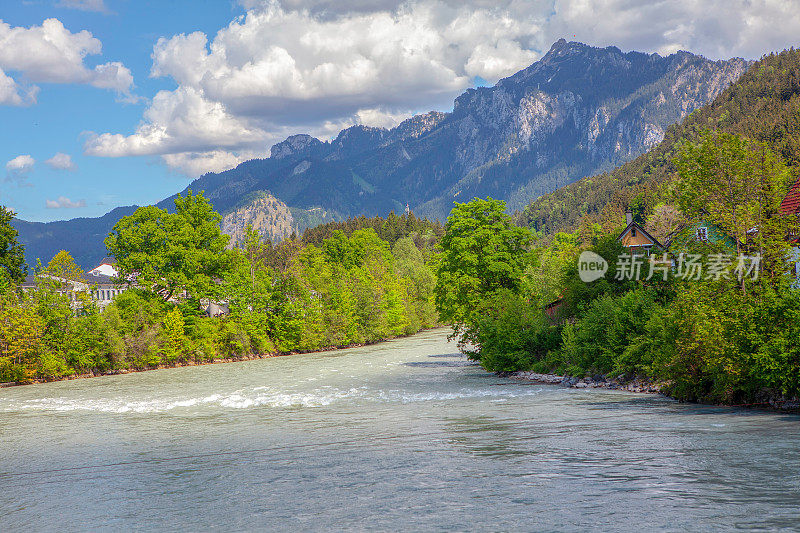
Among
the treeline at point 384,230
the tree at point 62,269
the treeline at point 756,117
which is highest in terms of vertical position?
the treeline at point 756,117

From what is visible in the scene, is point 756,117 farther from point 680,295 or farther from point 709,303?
point 709,303

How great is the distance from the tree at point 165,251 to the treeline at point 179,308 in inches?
4.6

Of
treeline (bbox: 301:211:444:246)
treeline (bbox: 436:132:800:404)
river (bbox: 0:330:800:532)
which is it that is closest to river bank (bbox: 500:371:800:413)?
treeline (bbox: 436:132:800:404)

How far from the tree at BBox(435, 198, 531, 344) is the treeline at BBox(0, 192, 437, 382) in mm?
4888

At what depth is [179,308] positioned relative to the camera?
73.6 m

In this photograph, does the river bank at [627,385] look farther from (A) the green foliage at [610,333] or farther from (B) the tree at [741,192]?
(B) the tree at [741,192]

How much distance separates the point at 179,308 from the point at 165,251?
6.59 metres

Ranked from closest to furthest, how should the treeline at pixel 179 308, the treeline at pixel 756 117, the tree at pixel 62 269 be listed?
the treeline at pixel 179 308 < the tree at pixel 62 269 < the treeline at pixel 756 117

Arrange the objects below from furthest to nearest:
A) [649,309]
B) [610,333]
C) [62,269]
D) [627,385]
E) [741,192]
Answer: [62,269] → [610,333] → [649,309] → [627,385] → [741,192]

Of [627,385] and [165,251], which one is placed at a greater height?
[165,251]

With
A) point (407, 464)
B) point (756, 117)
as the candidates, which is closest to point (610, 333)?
point (407, 464)

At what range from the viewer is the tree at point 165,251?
236 ft

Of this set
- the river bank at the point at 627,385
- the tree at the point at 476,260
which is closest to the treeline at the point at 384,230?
the tree at the point at 476,260

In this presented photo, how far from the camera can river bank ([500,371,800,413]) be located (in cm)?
2461
